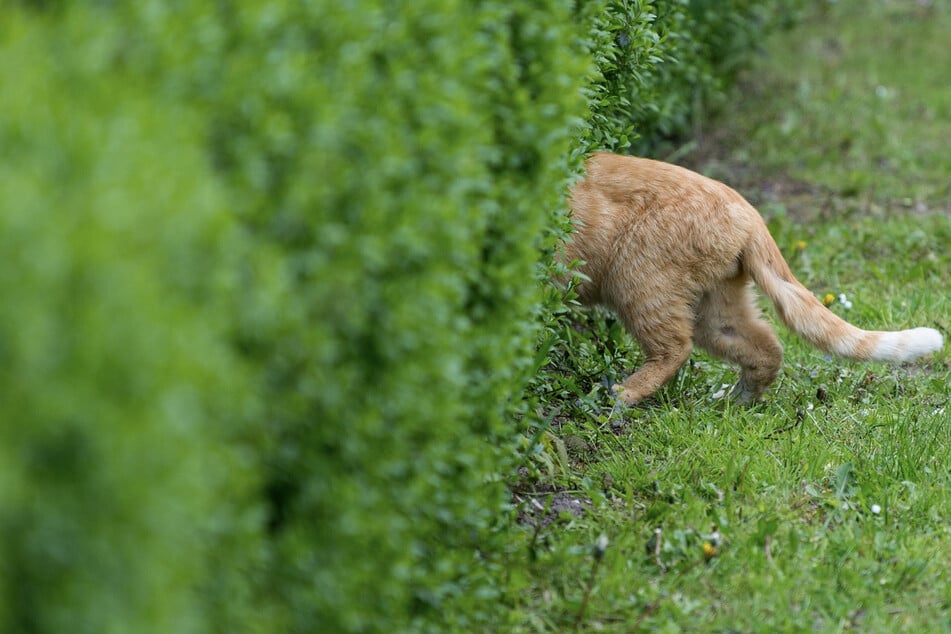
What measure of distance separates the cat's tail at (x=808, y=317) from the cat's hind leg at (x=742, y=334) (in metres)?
0.18

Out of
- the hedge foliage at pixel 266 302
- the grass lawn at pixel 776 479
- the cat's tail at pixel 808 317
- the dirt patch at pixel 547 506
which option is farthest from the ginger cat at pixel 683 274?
the hedge foliage at pixel 266 302

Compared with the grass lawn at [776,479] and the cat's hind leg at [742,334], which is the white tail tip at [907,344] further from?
the cat's hind leg at [742,334]

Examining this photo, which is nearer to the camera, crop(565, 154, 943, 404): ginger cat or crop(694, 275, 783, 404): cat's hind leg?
crop(565, 154, 943, 404): ginger cat

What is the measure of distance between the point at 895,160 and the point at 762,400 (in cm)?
418

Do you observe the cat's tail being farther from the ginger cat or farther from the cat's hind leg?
the cat's hind leg

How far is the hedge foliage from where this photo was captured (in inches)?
64.5

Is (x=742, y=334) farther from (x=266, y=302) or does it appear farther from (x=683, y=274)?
(x=266, y=302)

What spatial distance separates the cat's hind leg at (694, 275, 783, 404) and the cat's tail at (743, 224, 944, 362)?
0.59 feet

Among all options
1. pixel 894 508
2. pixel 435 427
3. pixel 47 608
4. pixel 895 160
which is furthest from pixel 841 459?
pixel 895 160

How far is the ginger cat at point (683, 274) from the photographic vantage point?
187 inches

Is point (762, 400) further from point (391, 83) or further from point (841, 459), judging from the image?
point (391, 83)

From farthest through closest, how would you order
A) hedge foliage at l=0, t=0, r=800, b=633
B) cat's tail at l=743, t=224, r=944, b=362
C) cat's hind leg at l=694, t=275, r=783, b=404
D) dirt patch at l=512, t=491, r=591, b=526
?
cat's hind leg at l=694, t=275, r=783, b=404 → cat's tail at l=743, t=224, r=944, b=362 → dirt patch at l=512, t=491, r=591, b=526 → hedge foliage at l=0, t=0, r=800, b=633

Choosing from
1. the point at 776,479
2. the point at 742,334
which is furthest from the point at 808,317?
the point at 776,479

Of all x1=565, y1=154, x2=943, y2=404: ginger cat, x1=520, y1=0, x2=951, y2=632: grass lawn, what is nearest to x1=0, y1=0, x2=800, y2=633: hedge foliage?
x1=520, y1=0, x2=951, y2=632: grass lawn
